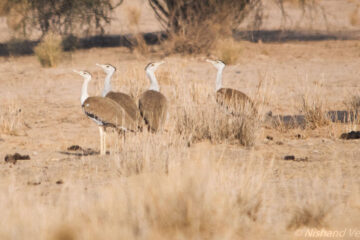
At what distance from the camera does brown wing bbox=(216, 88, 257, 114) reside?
762cm

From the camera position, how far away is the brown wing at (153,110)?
728 cm

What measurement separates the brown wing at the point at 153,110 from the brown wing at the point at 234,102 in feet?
2.83

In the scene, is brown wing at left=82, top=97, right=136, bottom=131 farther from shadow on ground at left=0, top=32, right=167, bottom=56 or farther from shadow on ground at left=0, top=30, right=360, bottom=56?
shadow on ground at left=0, top=30, right=360, bottom=56

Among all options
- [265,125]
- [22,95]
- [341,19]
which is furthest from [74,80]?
[341,19]

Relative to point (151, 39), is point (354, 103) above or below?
below

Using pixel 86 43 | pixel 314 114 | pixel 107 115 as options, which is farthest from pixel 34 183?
pixel 86 43

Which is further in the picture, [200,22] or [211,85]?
[200,22]

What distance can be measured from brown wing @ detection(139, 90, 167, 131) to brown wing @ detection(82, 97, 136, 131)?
0.69 ft

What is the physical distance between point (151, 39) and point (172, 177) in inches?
639

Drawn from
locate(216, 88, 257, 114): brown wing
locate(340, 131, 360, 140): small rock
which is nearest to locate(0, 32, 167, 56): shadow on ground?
locate(216, 88, 257, 114): brown wing

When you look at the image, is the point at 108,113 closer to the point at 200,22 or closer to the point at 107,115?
the point at 107,115

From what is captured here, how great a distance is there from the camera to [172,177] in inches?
161

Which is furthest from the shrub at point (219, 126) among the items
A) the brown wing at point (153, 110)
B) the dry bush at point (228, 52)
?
the dry bush at point (228, 52)

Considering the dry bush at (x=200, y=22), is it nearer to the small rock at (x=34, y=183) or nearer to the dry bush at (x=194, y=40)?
the dry bush at (x=194, y=40)
